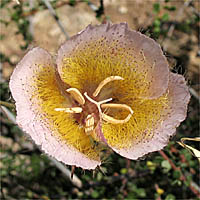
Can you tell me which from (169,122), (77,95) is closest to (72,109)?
(77,95)

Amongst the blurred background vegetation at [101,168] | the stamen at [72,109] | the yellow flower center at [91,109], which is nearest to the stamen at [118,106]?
the yellow flower center at [91,109]

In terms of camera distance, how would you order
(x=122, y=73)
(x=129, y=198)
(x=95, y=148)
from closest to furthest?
(x=95, y=148) < (x=122, y=73) < (x=129, y=198)

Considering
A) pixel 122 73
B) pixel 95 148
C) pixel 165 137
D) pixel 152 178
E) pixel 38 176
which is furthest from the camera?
pixel 38 176

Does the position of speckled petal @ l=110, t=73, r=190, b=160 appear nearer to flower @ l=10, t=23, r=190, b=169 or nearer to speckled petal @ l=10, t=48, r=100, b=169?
flower @ l=10, t=23, r=190, b=169

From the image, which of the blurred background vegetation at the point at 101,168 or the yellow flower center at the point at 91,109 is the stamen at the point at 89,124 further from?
the blurred background vegetation at the point at 101,168

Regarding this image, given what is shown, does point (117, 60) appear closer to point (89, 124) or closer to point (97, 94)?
point (97, 94)

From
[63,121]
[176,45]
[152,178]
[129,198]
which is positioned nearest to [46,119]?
[63,121]

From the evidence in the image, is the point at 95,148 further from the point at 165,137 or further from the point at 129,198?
the point at 129,198
